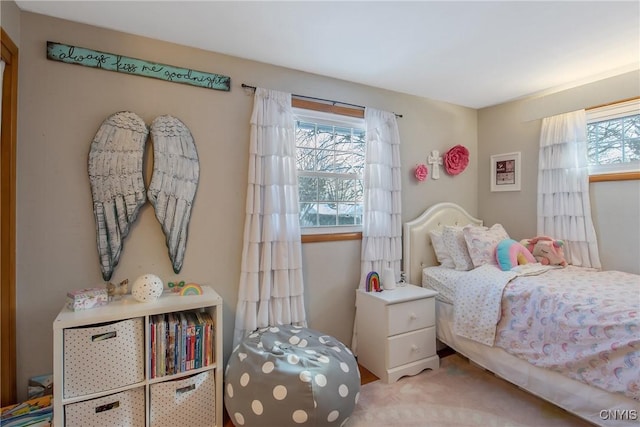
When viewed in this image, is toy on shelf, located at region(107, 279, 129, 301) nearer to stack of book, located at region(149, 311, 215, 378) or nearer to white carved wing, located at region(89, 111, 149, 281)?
white carved wing, located at region(89, 111, 149, 281)

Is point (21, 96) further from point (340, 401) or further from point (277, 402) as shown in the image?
point (340, 401)

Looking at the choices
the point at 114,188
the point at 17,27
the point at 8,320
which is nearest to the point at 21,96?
the point at 17,27

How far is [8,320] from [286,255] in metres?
1.51

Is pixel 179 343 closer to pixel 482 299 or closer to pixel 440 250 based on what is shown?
pixel 482 299

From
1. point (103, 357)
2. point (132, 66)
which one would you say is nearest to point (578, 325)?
point (103, 357)

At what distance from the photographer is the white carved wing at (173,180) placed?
1876 mm

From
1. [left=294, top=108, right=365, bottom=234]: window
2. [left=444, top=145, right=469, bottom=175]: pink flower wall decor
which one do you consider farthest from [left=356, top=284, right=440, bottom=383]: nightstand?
[left=444, top=145, right=469, bottom=175]: pink flower wall decor

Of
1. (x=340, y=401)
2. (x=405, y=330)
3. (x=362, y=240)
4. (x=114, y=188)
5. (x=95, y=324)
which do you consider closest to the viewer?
(x=95, y=324)

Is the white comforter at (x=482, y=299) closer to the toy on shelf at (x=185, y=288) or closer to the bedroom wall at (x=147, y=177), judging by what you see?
the bedroom wall at (x=147, y=177)

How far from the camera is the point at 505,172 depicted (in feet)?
10.4

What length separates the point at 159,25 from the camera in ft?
5.84

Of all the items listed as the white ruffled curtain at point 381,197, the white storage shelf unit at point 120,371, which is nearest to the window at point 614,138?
the white ruffled curtain at point 381,197

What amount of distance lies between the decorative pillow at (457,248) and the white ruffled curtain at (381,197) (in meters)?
0.43

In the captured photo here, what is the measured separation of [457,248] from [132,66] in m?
2.72
